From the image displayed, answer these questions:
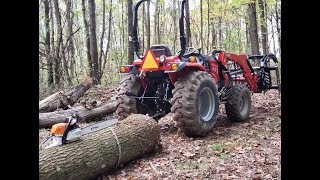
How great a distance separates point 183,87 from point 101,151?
2102 mm

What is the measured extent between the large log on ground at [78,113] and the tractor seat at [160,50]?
1785mm

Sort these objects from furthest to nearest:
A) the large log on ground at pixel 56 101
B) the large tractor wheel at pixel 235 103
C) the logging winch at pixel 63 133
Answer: the large log on ground at pixel 56 101, the large tractor wheel at pixel 235 103, the logging winch at pixel 63 133

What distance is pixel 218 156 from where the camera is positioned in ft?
18.0

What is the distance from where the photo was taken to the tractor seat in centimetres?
710

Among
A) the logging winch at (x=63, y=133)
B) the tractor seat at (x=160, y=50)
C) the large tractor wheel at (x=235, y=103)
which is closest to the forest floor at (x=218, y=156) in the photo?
the large tractor wheel at (x=235, y=103)

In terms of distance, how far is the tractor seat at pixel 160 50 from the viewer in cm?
710

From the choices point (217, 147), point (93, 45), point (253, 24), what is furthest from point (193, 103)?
point (253, 24)

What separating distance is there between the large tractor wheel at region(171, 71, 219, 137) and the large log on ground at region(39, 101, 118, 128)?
2.29m

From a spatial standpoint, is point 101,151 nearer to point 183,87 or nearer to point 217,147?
point 217,147

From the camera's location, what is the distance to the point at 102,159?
4.89 m

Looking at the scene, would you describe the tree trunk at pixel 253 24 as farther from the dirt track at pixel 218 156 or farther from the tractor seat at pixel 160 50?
the tractor seat at pixel 160 50
